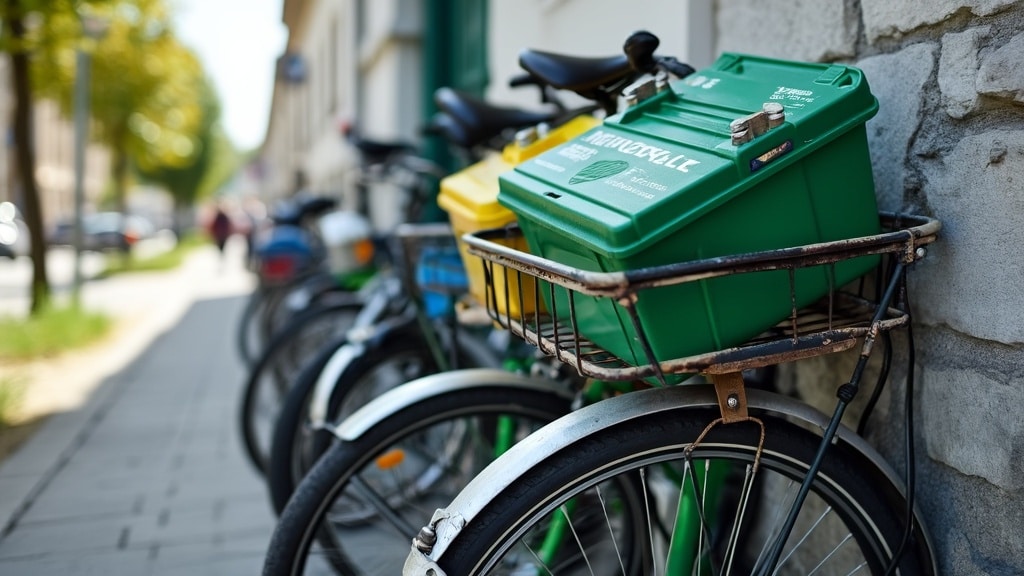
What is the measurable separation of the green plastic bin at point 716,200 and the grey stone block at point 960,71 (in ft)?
0.74

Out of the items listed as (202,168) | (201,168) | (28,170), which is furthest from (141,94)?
(202,168)

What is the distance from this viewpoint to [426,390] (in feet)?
6.46

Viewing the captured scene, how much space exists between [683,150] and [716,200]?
167 mm

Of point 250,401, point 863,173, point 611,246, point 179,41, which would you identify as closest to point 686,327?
point 611,246

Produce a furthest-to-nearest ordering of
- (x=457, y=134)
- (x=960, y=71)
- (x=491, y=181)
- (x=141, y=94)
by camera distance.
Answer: (x=141, y=94) → (x=457, y=134) → (x=491, y=181) → (x=960, y=71)

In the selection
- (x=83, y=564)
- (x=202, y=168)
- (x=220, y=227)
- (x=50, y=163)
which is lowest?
(x=202, y=168)

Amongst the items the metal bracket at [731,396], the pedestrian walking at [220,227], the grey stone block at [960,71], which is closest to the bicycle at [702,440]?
the metal bracket at [731,396]

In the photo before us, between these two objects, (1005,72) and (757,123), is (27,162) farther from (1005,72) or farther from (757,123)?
(1005,72)

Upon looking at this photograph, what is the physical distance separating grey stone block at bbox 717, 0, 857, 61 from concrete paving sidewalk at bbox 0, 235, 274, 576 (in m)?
2.07

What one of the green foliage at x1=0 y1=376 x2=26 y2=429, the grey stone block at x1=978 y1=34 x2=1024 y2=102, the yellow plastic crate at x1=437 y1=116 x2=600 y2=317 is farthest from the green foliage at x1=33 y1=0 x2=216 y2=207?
the grey stone block at x1=978 y1=34 x2=1024 y2=102

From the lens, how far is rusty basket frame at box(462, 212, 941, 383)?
1.27m

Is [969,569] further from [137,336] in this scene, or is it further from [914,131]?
[137,336]

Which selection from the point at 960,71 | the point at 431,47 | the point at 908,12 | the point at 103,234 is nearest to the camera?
the point at 960,71

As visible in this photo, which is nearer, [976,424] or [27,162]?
[976,424]
